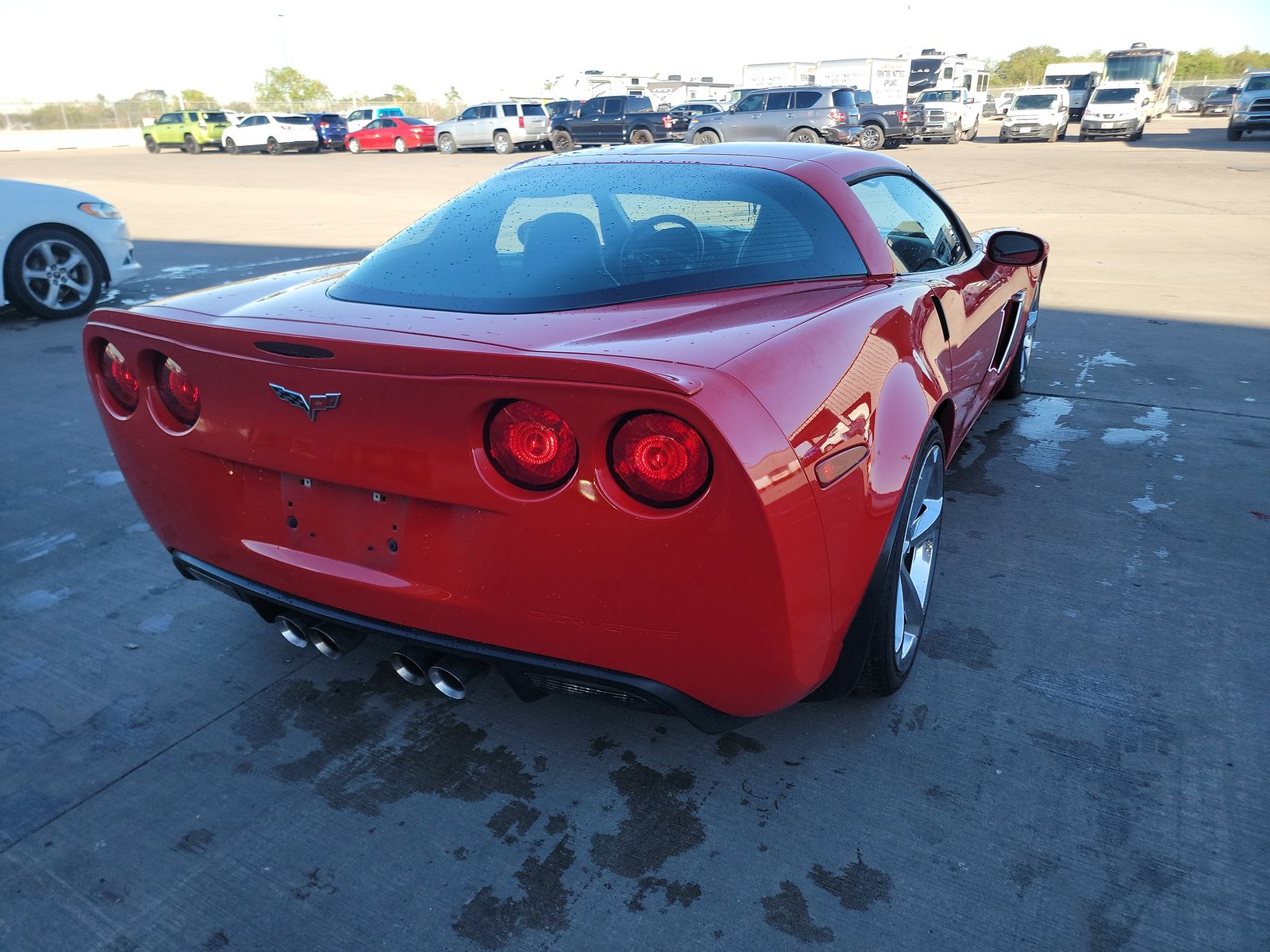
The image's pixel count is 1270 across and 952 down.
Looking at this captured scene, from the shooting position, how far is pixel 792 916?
1.88 meters

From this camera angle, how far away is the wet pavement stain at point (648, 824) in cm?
204

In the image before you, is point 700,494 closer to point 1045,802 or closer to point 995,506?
point 1045,802

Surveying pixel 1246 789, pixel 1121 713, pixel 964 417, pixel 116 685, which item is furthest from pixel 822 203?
pixel 116 685

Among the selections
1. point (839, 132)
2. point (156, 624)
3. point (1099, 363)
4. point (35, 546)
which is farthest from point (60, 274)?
point (839, 132)

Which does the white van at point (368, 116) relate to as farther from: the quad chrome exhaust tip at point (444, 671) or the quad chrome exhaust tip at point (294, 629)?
the quad chrome exhaust tip at point (444, 671)

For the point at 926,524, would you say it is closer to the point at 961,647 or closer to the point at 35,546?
the point at 961,647

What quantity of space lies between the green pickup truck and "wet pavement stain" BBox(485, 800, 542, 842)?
41869mm

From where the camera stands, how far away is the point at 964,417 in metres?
3.40

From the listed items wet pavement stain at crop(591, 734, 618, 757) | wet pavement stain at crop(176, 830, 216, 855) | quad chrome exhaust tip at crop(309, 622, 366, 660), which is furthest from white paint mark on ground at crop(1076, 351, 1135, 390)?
wet pavement stain at crop(176, 830, 216, 855)

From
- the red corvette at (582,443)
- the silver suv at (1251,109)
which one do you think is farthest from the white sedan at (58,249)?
the silver suv at (1251,109)

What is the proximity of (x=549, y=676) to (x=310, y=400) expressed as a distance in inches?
30.4

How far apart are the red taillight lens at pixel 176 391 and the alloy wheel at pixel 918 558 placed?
1.75 meters

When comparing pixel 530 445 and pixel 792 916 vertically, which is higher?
pixel 530 445

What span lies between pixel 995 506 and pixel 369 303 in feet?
8.57
